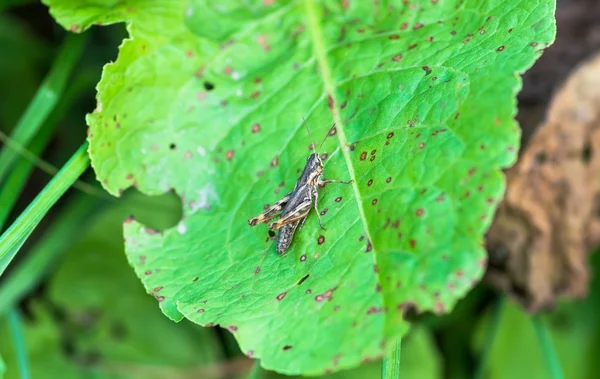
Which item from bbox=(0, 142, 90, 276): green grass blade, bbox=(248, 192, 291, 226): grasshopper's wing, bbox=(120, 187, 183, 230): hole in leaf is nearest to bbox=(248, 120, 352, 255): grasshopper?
bbox=(248, 192, 291, 226): grasshopper's wing

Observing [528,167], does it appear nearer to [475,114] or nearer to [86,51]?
[475,114]

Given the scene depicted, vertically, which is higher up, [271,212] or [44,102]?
[44,102]

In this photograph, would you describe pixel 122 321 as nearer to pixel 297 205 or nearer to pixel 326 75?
pixel 297 205

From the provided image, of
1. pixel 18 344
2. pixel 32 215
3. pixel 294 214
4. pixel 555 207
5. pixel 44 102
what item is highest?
pixel 44 102

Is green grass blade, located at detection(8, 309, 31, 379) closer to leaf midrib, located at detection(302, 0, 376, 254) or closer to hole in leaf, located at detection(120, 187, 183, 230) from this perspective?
hole in leaf, located at detection(120, 187, 183, 230)

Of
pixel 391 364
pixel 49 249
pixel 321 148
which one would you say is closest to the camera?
pixel 391 364

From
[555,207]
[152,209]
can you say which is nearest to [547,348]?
[555,207]
